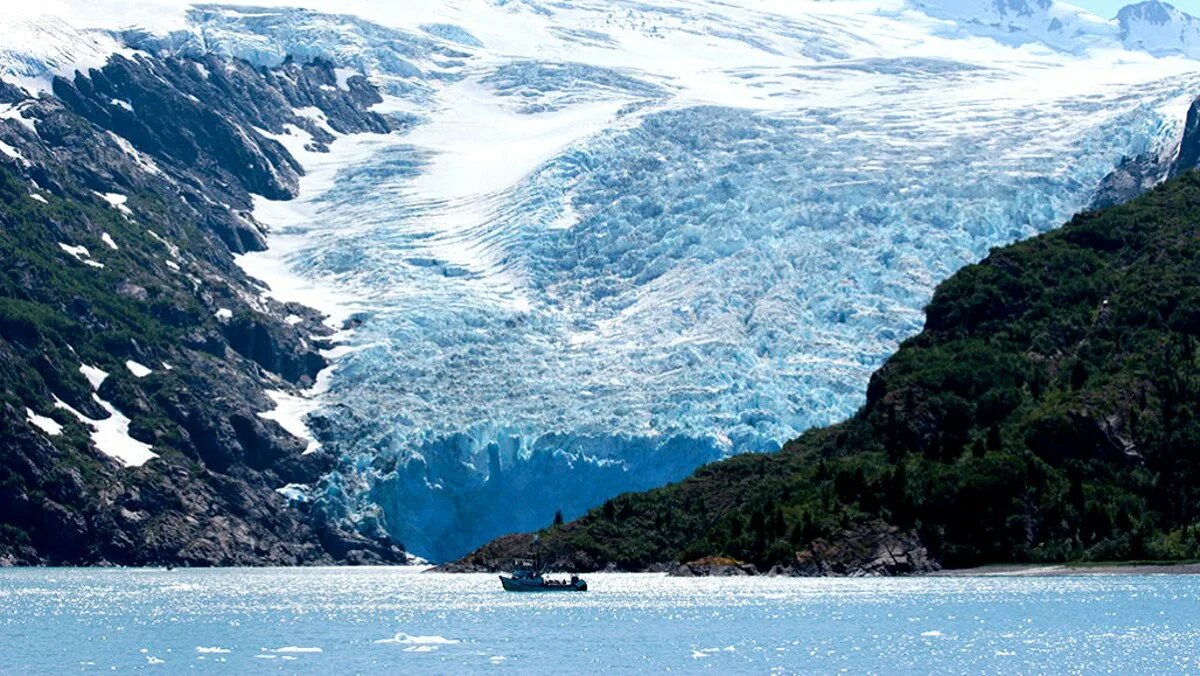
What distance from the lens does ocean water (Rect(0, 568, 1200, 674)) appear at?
8494 centimetres

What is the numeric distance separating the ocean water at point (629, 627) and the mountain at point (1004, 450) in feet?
17.1

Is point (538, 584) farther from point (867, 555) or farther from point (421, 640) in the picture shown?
point (421, 640)

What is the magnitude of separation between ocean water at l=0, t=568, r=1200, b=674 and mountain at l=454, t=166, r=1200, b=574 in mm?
5207

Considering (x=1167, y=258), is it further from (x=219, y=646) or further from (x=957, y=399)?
(x=219, y=646)

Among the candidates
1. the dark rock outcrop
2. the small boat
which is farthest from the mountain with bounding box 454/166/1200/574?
the small boat

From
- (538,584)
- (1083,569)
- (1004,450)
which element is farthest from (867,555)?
(538,584)

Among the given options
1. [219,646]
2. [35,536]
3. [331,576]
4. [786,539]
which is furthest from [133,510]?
[219,646]

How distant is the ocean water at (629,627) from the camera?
84938 millimetres

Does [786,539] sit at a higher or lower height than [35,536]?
higher

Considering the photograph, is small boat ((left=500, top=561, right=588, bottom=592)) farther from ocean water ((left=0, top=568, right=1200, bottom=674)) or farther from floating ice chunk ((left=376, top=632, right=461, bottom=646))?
floating ice chunk ((left=376, top=632, right=461, bottom=646))

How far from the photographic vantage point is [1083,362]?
6476 inches

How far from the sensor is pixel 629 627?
106 m

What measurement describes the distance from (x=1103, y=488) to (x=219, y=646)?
72.5 m

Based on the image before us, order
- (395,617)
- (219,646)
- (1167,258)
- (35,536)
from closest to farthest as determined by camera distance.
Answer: (219,646) → (395,617) → (1167,258) → (35,536)
